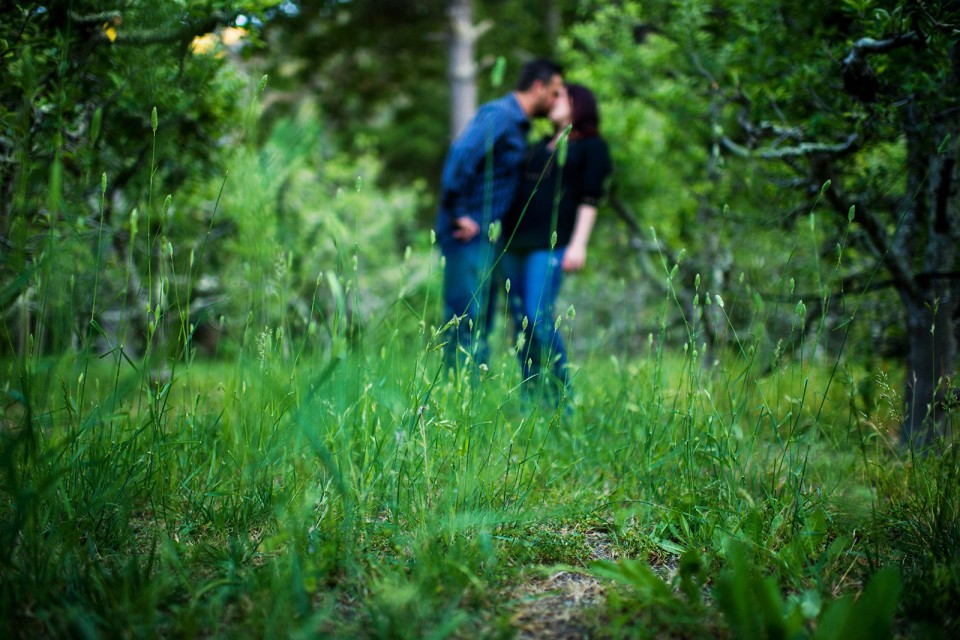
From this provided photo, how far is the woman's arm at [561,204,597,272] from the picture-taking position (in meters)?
3.06

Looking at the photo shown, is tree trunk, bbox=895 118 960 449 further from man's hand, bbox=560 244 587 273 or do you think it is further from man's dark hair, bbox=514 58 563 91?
man's dark hair, bbox=514 58 563 91

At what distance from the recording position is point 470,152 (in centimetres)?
288

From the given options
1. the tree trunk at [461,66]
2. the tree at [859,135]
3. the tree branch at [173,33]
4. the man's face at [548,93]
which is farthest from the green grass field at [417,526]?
the tree trunk at [461,66]

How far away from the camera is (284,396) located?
61.0 inches

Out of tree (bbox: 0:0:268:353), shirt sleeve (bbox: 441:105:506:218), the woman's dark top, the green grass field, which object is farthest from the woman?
tree (bbox: 0:0:268:353)

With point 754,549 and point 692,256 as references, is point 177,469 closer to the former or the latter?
point 754,549

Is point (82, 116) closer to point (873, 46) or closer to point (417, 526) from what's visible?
point (417, 526)

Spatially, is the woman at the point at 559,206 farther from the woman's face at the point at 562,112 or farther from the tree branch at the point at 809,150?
the tree branch at the point at 809,150

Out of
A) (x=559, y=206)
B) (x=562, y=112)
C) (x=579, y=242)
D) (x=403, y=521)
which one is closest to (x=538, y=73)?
(x=562, y=112)

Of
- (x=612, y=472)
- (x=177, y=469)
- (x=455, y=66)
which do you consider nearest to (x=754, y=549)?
(x=612, y=472)

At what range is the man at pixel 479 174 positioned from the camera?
9.52ft

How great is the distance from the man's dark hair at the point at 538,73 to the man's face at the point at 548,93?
19mm

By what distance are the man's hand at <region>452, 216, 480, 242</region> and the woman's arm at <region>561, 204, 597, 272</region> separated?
0.49 meters

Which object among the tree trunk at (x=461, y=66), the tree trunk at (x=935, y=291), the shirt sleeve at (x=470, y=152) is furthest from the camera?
the tree trunk at (x=461, y=66)
